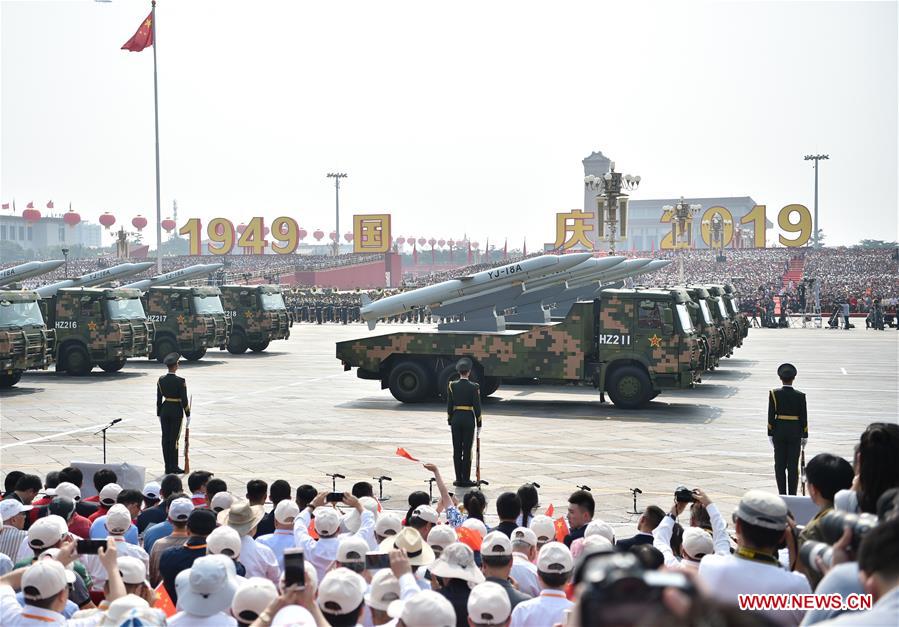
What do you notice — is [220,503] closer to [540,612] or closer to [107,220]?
[540,612]

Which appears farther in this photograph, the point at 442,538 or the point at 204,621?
the point at 442,538

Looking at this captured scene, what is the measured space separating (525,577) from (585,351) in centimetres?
1373

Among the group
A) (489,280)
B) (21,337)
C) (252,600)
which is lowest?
(252,600)

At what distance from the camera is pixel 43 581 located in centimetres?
467

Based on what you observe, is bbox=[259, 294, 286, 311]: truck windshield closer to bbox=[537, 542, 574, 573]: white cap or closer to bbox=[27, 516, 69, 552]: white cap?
bbox=[27, 516, 69, 552]: white cap

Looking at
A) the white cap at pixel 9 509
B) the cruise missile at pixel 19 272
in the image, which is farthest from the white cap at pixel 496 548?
the cruise missile at pixel 19 272

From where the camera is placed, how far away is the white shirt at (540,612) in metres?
4.86

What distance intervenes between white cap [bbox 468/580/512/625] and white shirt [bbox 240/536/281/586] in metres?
2.63

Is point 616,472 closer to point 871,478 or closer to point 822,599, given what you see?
point 871,478

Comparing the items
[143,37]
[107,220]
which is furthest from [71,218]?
[143,37]

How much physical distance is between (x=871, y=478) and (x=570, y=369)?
566 inches

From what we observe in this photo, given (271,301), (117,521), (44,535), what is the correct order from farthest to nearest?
(271,301) < (117,521) < (44,535)

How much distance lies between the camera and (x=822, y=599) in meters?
3.65

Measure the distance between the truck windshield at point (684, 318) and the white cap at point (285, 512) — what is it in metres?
13.0
